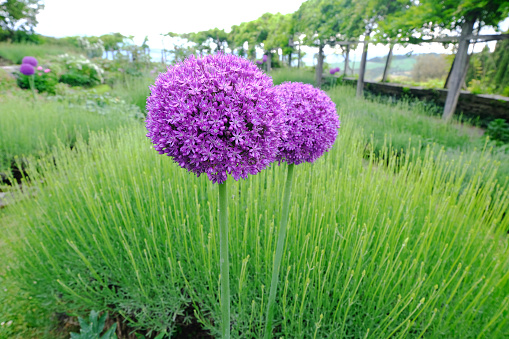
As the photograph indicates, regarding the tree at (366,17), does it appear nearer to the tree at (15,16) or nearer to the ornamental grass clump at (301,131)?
the ornamental grass clump at (301,131)

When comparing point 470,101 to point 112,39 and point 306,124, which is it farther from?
point 112,39

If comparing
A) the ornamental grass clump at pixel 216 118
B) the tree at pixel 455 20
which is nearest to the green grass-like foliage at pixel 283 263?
the ornamental grass clump at pixel 216 118

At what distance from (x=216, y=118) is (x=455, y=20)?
843 cm

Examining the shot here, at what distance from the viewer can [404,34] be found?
7820 millimetres

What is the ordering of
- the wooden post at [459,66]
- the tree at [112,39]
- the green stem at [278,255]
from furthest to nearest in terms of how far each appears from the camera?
the tree at [112,39], the wooden post at [459,66], the green stem at [278,255]

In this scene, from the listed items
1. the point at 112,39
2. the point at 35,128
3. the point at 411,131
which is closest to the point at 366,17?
the point at 411,131

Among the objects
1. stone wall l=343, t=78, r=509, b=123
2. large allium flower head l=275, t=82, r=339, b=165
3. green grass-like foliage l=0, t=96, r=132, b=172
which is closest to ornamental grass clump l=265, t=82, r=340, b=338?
large allium flower head l=275, t=82, r=339, b=165

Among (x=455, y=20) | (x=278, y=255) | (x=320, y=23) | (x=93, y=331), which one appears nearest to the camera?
(x=278, y=255)

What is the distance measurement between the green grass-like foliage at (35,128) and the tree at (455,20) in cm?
767

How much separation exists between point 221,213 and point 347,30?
1167 cm

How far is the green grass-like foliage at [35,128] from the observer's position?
456cm

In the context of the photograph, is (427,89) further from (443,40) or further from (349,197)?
(349,197)

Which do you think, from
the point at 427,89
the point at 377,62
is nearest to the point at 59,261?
the point at 427,89

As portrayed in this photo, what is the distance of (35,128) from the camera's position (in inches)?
A: 197
